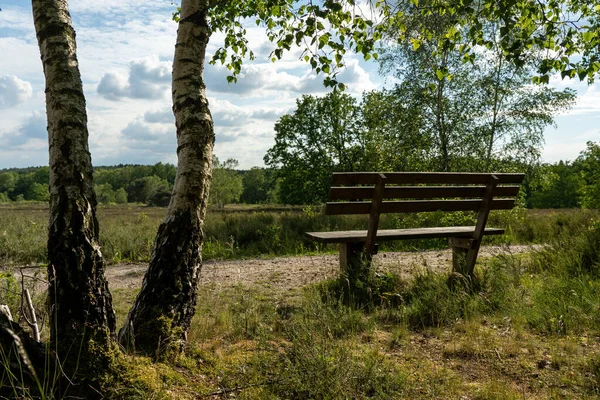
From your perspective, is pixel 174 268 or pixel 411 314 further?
pixel 411 314

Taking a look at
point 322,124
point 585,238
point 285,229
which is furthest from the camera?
point 322,124

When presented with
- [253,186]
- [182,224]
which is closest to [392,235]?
[182,224]

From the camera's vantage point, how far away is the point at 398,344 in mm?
4535

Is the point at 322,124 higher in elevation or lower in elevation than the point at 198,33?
higher

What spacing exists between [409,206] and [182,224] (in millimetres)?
3412

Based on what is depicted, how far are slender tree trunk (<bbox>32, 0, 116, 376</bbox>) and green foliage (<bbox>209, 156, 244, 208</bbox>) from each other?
54.8 m

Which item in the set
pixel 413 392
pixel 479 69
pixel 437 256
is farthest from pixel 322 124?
pixel 413 392

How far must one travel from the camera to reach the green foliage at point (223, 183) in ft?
198

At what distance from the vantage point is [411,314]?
5.35 metres

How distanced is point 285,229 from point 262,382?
32.9 ft

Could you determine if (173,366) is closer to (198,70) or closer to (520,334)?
(198,70)

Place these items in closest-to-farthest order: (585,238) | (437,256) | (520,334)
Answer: (520,334)
(585,238)
(437,256)

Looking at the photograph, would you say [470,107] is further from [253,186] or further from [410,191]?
[253,186]

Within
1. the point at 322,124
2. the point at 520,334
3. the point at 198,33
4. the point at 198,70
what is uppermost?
the point at 322,124
